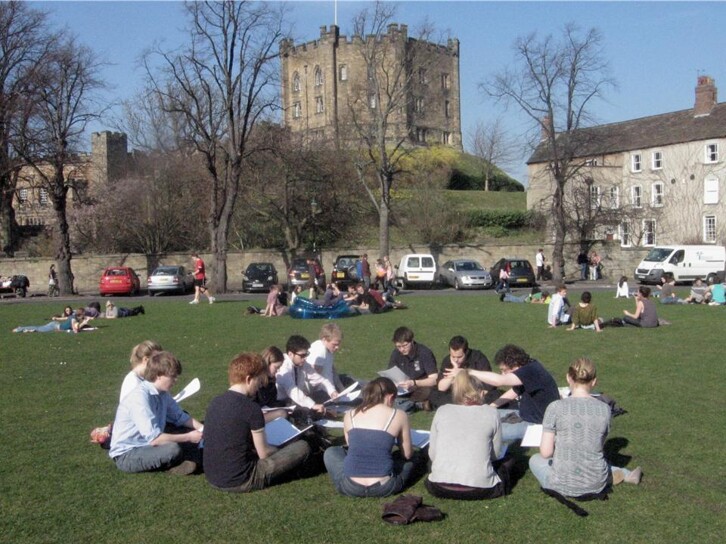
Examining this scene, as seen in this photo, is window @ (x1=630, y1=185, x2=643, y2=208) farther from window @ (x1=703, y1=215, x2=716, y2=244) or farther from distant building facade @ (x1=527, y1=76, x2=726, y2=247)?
window @ (x1=703, y1=215, x2=716, y2=244)

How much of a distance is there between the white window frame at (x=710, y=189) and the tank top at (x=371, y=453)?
50058mm

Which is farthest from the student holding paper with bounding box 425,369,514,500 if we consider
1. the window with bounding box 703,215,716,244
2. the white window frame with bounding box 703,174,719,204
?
the white window frame with bounding box 703,174,719,204

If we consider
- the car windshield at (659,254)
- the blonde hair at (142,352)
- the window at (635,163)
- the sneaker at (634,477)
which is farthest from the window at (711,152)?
the blonde hair at (142,352)

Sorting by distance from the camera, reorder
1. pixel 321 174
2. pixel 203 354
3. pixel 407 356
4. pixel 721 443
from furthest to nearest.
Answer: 1. pixel 321 174
2. pixel 203 354
3. pixel 407 356
4. pixel 721 443

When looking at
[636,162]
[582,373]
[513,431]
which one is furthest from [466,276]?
[582,373]

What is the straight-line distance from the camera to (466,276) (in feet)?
130

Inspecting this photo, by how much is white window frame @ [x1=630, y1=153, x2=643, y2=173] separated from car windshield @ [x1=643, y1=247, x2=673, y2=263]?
16208 millimetres

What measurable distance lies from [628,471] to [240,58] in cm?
3483

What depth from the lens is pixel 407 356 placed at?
11.2 meters

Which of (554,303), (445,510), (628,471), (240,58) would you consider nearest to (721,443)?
(628,471)

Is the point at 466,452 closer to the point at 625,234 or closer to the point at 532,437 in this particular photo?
the point at 532,437

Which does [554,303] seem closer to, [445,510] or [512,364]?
[512,364]

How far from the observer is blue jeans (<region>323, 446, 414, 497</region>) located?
6934 millimetres

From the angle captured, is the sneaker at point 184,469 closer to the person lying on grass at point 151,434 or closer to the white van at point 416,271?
the person lying on grass at point 151,434
